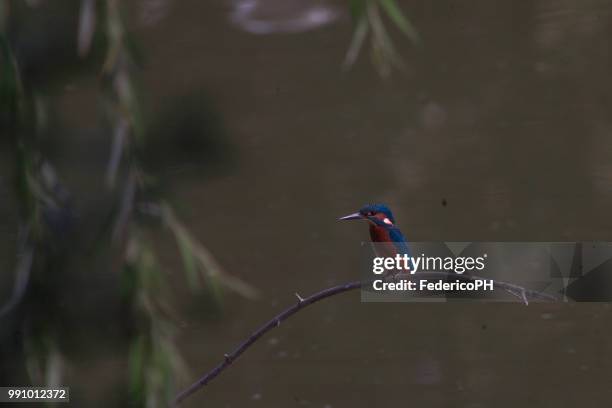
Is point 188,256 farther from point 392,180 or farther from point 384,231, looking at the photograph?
point 392,180

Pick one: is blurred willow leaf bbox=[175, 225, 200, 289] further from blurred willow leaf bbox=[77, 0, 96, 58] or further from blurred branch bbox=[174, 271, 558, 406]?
blurred willow leaf bbox=[77, 0, 96, 58]

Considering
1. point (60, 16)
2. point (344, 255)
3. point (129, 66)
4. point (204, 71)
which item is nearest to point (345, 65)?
point (204, 71)

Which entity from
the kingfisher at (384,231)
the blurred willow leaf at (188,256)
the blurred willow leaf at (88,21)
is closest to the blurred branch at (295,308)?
the kingfisher at (384,231)

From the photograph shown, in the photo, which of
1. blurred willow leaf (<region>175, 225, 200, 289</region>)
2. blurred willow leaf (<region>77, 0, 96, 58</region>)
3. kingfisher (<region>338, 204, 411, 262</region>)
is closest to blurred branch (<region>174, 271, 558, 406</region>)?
kingfisher (<region>338, 204, 411, 262</region>)

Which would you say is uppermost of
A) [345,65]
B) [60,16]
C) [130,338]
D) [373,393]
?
[60,16]

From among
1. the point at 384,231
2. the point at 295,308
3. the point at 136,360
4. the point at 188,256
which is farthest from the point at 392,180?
the point at 136,360

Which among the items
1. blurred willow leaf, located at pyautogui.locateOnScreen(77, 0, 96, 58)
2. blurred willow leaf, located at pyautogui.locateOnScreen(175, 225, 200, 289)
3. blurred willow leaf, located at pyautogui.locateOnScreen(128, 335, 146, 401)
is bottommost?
blurred willow leaf, located at pyautogui.locateOnScreen(128, 335, 146, 401)

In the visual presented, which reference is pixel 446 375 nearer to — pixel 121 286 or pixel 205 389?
pixel 205 389

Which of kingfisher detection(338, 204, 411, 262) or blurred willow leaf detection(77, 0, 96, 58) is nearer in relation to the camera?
blurred willow leaf detection(77, 0, 96, 58)

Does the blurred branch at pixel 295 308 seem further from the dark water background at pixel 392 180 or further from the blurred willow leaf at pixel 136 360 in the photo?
the dark water background at pixel 392 180
